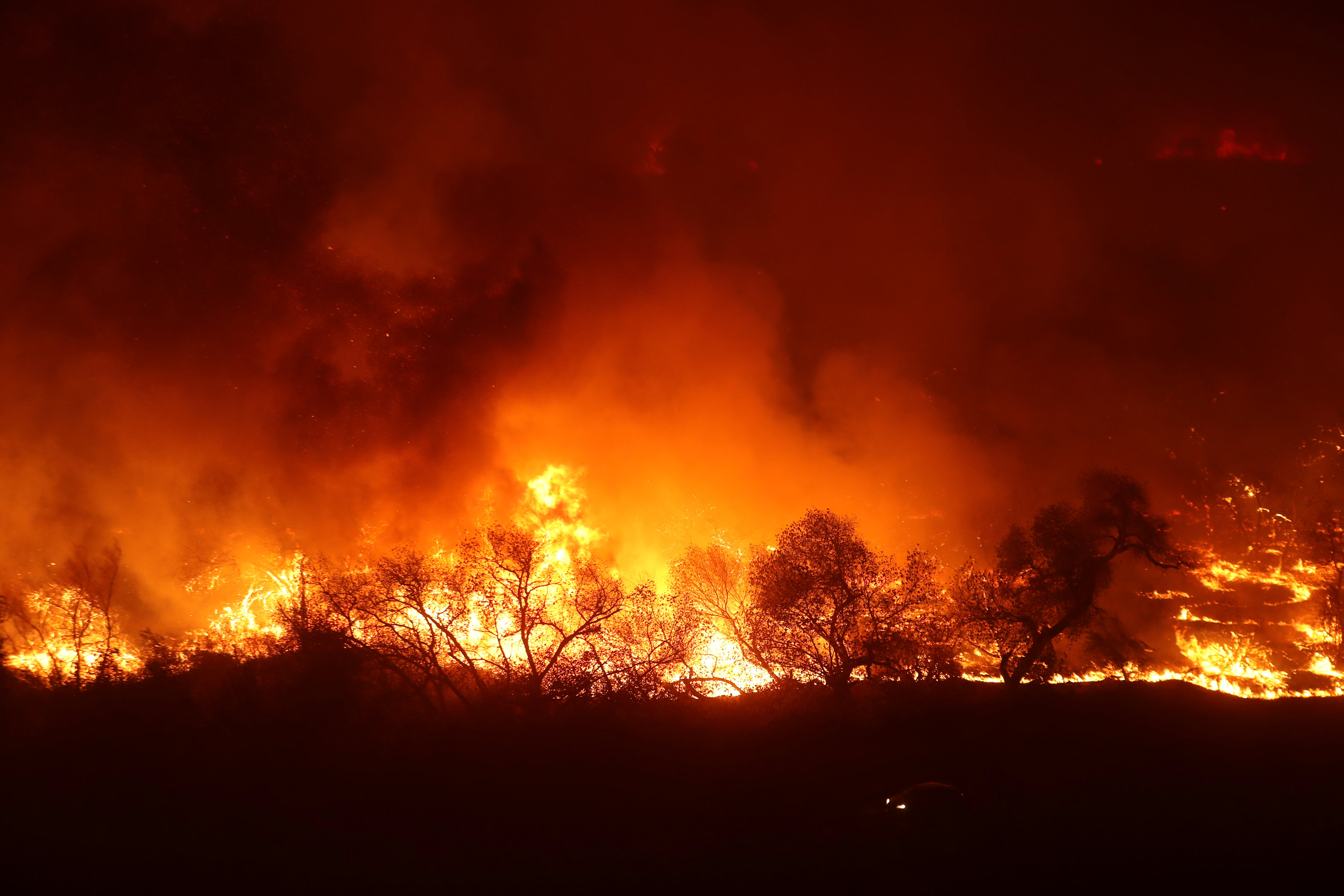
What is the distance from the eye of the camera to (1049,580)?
169 feet

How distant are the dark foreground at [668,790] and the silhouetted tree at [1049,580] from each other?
3535mm

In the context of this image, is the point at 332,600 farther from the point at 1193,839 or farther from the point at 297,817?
the point at 1193,839

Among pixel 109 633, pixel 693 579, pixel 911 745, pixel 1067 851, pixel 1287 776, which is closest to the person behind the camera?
pixel 1067 851

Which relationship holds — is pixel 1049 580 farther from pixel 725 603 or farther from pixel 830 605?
pixel 725 603

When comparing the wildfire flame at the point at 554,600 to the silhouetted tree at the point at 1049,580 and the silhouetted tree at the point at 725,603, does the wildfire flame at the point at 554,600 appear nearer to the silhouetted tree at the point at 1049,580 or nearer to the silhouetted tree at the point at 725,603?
the silhouetted tree at the point at 725,603

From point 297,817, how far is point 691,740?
76.8ft

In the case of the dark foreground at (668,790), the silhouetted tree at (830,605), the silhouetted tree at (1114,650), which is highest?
the silhouetted tree at (830,605)

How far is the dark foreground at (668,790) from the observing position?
3519cm

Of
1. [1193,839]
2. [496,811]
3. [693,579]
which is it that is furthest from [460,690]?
[1193,839]

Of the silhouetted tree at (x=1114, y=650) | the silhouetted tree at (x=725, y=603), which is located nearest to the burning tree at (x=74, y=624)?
the silhouetted tree at (x=725, y=603)

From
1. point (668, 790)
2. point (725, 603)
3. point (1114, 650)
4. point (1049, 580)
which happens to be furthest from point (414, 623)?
point (1114, 650)

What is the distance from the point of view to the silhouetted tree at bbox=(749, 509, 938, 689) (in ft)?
149

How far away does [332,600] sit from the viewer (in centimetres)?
4862

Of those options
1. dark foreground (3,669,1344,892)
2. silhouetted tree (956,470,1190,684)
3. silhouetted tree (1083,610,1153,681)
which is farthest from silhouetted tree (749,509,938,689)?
silhouetted tree (1083,610,1153,681)
